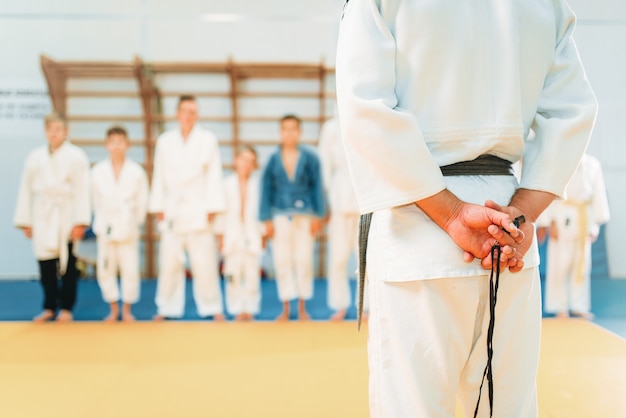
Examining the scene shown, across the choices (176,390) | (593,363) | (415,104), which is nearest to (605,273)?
(593,363)

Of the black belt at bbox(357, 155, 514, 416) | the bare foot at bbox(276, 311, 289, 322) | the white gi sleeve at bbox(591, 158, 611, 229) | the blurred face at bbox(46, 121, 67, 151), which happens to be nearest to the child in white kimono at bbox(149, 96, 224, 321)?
the bare foot at bbox(276, 311, 289, 322)

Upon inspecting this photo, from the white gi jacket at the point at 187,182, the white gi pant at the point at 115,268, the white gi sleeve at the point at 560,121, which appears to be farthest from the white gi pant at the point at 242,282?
the white gi sleeve at the point at 560,121

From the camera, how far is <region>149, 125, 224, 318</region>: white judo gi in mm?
4168

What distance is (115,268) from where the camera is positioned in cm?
425

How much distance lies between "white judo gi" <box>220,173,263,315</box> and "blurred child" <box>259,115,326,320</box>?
0.42 ft

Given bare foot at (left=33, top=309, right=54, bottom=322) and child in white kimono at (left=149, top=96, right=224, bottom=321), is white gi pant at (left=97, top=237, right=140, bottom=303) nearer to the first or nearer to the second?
child in white kimono at (left=149, top=96, right=224, bottom=321)

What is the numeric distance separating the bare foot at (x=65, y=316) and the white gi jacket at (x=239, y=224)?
4.08 ft

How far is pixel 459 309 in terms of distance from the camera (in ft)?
2.93

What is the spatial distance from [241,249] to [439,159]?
3.49 metres

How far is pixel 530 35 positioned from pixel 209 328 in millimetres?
3332

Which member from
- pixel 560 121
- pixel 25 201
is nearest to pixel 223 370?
pixel 560 121

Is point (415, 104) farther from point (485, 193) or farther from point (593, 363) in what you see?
point (593, 363)

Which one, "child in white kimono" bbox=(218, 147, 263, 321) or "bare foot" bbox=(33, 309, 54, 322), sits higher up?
"child in white kimono" bbox=(218, 147, 263, 321)

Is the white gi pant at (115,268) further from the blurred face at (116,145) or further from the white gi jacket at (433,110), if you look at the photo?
the white gi jacket at (433,110)
